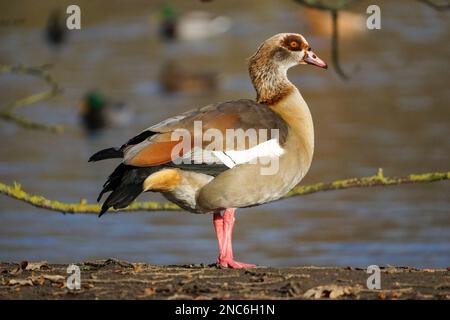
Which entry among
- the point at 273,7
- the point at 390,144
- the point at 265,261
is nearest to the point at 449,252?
the point at 265,261

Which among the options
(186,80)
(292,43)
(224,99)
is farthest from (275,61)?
(186,80)

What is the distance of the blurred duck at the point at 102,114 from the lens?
17.8 meters

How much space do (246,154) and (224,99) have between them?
39.1 ft

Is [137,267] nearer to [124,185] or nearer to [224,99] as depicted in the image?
[124,185]

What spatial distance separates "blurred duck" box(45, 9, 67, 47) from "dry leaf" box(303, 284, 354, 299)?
17.9 meters

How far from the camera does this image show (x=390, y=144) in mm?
15836

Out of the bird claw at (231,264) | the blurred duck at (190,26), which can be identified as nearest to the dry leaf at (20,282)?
the bird claw at (231,264)

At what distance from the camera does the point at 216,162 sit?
680 cm

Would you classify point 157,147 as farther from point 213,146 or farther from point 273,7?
→ point 273,7

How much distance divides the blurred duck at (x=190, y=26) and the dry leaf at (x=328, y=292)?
1786 centimetres

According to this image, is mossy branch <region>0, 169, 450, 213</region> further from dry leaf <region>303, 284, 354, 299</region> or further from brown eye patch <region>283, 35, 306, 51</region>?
dry leaf <region>303, 284, 354, 299</region>

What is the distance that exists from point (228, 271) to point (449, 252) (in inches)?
213

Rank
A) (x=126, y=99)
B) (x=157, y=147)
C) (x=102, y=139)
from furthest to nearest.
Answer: (x=126, y=99)
(x=102, y=139)
(x=157, y=147)

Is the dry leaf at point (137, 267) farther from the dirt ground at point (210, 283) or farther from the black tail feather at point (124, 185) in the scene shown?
the black tail feather at point (124, 185)
